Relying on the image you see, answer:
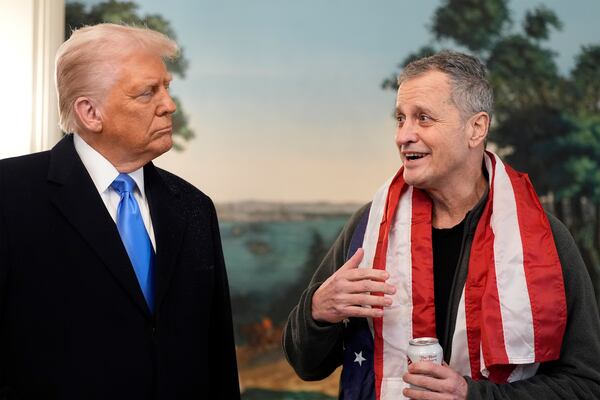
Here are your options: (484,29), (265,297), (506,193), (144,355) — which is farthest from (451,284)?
(484,29)

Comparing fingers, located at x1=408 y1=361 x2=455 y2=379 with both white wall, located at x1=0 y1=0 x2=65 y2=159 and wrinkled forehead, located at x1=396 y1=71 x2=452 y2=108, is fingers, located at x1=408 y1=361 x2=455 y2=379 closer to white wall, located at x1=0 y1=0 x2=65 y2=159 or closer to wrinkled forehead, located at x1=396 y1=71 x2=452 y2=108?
wrinkled forehead, located at x1=396 y1=71 x2=452 y2=108

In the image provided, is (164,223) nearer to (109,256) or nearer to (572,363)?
(109,256)

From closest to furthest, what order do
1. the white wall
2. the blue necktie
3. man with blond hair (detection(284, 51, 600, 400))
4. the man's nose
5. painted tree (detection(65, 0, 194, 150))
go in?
the blue necktie, man with blond hair (detection(284, 51, 600, 400)), the man's nose, the white wall, painted tree (detection(65, 0, 194, 150))

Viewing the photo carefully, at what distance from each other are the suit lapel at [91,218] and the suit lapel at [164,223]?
0.07m

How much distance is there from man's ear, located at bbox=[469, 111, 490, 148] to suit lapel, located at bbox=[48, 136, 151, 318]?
31.9 inches

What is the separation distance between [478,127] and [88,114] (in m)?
0.85

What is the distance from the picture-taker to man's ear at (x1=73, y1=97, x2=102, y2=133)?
1.66 metres

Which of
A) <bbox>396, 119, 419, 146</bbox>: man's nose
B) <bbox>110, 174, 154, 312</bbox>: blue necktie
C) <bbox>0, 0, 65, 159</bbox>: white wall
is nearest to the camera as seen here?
<bbox>110, 174, 154, 312</bbox>: blue necktie

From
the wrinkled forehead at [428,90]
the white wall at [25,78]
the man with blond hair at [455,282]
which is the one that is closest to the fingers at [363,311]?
the man with blond hair at [455,282]

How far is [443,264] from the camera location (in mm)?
1874

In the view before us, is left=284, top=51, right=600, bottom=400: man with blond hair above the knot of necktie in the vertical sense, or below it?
below

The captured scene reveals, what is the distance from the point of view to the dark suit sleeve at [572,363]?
1.70 metres

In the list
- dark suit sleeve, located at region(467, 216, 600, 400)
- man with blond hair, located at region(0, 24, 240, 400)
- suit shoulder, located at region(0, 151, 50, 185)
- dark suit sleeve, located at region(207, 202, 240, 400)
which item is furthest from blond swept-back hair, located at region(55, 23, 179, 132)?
dark suit sleeve, located at region(467, 216, 600, 400)

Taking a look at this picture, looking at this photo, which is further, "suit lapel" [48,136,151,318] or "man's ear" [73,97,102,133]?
"man's ear" [73,97,102,133]
